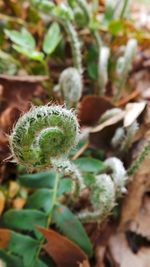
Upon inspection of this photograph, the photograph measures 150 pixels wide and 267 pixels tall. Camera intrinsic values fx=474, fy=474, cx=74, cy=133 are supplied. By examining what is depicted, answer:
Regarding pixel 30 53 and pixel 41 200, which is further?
pixel 30 53

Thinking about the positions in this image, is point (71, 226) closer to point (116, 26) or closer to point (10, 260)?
point (10, 260)

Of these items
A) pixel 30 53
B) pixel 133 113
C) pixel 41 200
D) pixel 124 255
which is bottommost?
pixel 124 255

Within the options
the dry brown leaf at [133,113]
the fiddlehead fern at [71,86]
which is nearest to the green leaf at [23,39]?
the fiddlehead fern at [71,86]

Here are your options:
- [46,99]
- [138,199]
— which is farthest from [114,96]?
[138,199]

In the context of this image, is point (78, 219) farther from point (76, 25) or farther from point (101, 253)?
point (76, 25)

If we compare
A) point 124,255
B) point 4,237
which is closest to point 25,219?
point 4,237

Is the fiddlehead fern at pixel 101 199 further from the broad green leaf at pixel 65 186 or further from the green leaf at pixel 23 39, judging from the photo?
the green leaf at pixel 23 39
